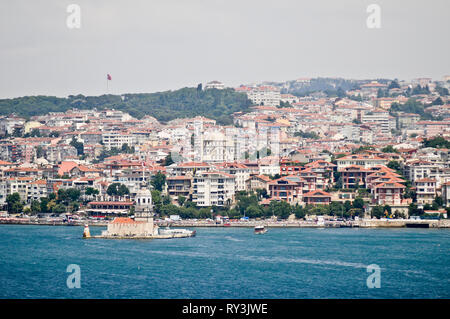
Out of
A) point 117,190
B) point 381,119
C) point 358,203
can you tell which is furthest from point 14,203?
point 381,119

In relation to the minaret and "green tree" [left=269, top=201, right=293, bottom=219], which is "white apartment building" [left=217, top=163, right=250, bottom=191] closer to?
"green tree" [left=269, top=201, right=293, bottom=219]

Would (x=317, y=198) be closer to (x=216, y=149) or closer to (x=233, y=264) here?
(x=216, y=149)

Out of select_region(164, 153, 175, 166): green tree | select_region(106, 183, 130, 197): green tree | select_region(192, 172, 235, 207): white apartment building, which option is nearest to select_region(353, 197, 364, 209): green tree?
select_region(192, 172, 235, 207): white apartment building

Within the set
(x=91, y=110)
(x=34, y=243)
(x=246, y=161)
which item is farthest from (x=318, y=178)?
(x=91, y=110)

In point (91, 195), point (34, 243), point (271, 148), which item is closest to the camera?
point (34, 243)

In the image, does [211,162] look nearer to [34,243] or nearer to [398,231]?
[398,231]

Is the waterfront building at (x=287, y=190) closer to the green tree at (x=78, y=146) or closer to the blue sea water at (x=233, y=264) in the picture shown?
the blue sea water at (x=233, y=264)
